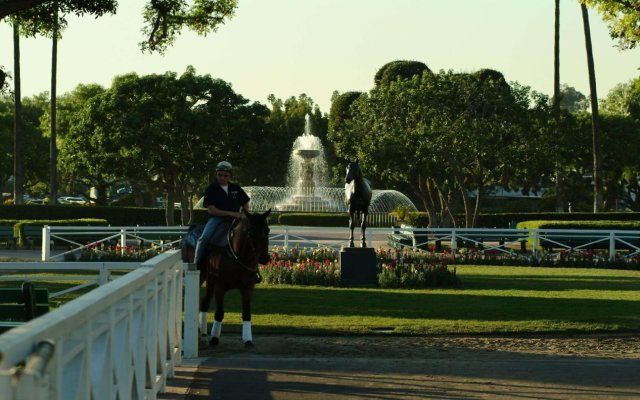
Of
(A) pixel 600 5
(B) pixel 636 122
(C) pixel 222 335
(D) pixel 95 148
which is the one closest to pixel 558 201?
(B) pixel 636 122

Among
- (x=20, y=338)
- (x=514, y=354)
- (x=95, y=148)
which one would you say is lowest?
(x=514, y=354)

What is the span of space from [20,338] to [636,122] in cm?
7792

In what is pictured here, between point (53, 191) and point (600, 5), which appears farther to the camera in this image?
point (53, 191)

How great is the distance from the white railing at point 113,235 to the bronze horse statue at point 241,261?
19.1 metres

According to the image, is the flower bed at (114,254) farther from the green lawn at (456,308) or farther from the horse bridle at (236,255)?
the horse bridle at (236,255)

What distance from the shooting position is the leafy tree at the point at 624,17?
25.9m

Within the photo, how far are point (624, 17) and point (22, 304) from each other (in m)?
19.2

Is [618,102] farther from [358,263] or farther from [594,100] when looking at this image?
[358,263]

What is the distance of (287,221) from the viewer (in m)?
60.8

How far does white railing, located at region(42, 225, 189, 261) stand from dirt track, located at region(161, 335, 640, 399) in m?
19.2

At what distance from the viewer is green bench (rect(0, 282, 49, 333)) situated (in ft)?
32.0

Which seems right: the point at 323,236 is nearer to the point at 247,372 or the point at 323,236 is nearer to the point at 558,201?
the point at 558,201

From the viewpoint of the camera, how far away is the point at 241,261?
13.8 meters

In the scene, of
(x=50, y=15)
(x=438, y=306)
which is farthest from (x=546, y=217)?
(x=438, y=306)
